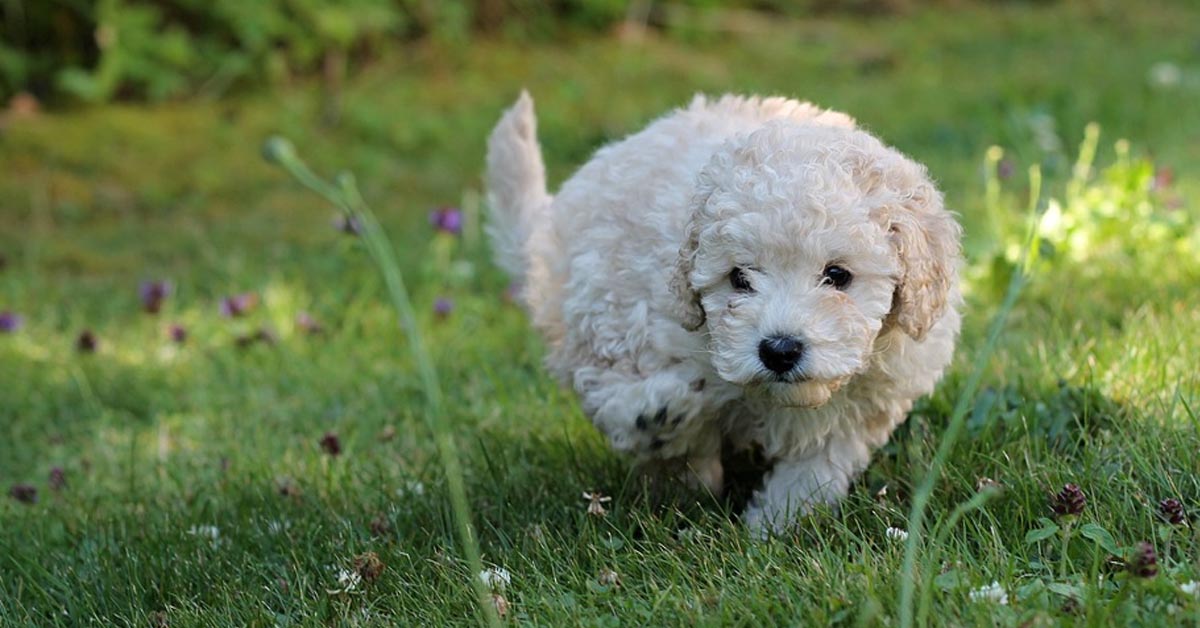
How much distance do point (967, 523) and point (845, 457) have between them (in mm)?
496

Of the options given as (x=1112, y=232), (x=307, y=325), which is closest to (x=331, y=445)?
(x=307, y=325)

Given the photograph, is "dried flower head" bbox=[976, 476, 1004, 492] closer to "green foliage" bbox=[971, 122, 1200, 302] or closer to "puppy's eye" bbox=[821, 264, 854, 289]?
"puppy's eye" bbox=[821, 264, 854, 289]

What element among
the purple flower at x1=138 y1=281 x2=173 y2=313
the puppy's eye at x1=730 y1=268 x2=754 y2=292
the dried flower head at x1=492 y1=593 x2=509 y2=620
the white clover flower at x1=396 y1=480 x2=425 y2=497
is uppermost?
the puppy's eye at x1=730 y1=268 x2=754 y2=292

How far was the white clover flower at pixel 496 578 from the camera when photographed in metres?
2.90

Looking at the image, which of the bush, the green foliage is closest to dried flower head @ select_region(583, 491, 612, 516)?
the green foliage

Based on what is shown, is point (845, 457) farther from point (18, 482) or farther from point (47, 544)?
point (18, 482)

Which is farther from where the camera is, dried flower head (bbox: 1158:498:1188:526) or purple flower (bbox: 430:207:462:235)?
purple flower (bbox: 430:207:462:235)

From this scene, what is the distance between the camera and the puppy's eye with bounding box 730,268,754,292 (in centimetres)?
299

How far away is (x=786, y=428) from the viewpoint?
10.9 feet

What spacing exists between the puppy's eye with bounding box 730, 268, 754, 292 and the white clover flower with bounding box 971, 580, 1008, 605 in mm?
819

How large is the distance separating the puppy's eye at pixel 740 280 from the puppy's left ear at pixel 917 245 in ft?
1.03

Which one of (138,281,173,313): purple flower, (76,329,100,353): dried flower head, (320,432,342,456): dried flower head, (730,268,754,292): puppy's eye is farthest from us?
(138,281,173,313): purple flower

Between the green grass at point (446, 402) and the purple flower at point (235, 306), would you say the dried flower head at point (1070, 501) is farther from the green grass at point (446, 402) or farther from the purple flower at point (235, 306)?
the purple flower at point (235, 306)

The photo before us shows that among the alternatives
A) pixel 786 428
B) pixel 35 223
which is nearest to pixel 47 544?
pixel 786 428
